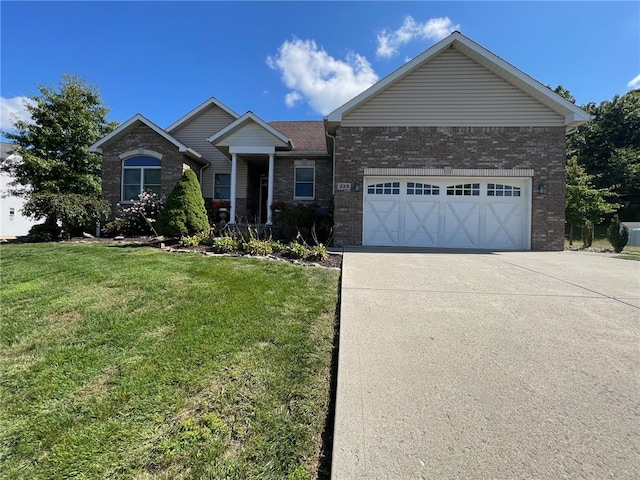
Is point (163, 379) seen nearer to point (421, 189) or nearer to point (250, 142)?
point (421, 189)

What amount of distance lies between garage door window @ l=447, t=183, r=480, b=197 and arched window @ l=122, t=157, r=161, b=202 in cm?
1200

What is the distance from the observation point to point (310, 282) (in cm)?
519

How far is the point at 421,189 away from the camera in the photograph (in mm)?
10562

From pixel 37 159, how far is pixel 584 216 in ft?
97.1

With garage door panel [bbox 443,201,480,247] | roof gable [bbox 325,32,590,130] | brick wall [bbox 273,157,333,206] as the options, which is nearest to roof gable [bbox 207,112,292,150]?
brick wall [bbox 273,157,333,206]

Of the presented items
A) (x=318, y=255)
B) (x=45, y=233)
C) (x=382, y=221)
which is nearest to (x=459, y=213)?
(x=382, y=221)

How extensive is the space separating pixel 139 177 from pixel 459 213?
1340cm

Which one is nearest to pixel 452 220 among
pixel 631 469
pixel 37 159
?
pixel 631 469

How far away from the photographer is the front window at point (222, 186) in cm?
1493

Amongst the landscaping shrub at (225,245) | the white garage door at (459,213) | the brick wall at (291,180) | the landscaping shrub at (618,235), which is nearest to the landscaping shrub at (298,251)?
the landscaping shrub at (225,245)

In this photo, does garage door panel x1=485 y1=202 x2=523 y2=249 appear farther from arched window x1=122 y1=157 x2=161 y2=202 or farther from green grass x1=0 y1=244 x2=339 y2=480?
arched window x1=122 y1=157 x2=161 y2=202

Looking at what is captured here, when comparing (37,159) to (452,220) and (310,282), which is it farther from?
(452,220)

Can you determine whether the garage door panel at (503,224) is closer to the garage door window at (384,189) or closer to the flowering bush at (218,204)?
the garage door window at (384,189)

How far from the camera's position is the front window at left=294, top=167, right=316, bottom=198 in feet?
44.8
